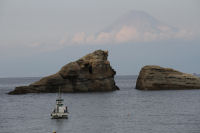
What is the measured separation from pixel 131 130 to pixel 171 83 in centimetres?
7014

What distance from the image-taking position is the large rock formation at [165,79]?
12031 cm

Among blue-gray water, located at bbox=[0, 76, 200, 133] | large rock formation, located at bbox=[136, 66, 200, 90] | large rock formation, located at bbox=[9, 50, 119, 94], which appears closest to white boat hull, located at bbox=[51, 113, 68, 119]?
blue-gray water, located at bbox=[0, 76, 200, 133]

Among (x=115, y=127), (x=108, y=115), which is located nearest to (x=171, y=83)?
(x=108, y=115)

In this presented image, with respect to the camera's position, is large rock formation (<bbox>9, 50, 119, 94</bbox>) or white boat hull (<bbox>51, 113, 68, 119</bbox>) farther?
large rock formation (<bbox>9, 50, 119, 94</bbox>)

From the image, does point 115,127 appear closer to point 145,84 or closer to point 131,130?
point 131,130

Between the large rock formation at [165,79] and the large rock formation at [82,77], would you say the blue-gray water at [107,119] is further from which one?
the large rock formation at [82,77]

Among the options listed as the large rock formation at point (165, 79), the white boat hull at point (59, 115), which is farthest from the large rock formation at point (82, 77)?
the white boat hull at point (59, 115)

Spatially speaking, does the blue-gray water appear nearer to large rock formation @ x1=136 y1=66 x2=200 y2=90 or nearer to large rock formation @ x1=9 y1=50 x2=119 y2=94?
large rock formation @ x1=136 y1=66 x2=200 y2=90

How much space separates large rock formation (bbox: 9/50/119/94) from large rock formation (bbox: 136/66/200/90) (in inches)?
435

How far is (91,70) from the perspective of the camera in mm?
124188

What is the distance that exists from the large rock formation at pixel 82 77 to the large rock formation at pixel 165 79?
1104cm

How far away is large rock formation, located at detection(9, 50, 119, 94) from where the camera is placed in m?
120

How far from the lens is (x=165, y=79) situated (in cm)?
12194

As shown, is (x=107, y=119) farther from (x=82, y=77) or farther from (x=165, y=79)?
(x=165, y=79)
